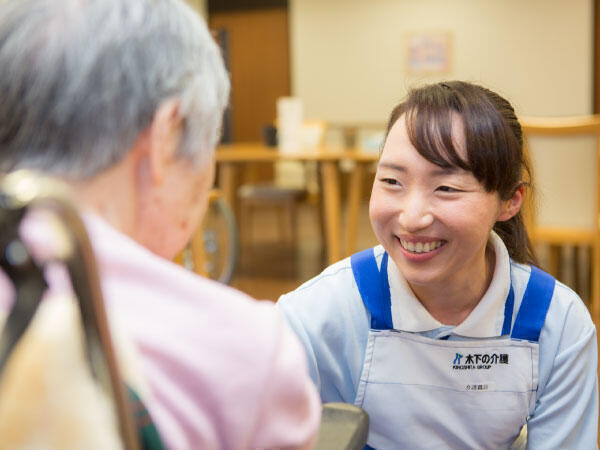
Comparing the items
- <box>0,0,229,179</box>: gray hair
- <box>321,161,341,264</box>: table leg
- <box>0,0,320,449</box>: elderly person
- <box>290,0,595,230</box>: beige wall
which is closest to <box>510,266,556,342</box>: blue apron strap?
<box>0,0,320,449</box>: elderly person

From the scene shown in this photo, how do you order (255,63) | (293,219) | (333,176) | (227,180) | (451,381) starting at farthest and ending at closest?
(255,63) → (293,219) → (227,180) → (333,176) → (451,381)

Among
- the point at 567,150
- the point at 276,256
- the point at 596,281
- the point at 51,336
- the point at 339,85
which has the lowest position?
the point at 276,256

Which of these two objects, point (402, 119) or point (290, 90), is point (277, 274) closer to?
point (402, 119)

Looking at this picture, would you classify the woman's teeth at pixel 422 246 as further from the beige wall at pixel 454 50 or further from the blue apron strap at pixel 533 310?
the beige wall at pixel 454 50

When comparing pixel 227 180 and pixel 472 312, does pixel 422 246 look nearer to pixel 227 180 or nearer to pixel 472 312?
pixel 472 312

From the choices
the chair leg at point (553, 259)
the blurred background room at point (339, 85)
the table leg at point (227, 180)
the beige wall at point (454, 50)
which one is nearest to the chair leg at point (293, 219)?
the blurred background room at point (339, 85)

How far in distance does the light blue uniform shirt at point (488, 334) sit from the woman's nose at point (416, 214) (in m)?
0.16

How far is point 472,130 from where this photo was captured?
122 cm

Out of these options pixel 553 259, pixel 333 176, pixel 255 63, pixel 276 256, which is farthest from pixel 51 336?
pixel 255 63

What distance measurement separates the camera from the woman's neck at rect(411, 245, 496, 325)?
4.37ft

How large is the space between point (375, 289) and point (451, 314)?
0.50 feet

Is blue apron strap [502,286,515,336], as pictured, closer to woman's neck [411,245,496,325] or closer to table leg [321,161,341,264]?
woman's neck [411,245,496,325]

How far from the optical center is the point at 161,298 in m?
0.59

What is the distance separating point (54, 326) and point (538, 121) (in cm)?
344
